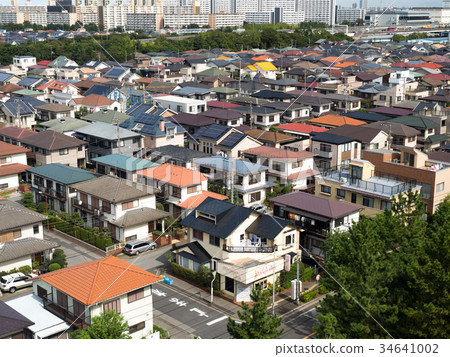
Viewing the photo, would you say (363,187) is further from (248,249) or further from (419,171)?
(248,249)

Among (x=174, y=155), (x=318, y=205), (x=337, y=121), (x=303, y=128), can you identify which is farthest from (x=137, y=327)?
(x=337, y=121)

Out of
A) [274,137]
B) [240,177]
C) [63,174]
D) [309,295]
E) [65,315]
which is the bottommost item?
[309,295]

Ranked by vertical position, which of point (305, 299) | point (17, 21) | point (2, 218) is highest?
point (17, 21)

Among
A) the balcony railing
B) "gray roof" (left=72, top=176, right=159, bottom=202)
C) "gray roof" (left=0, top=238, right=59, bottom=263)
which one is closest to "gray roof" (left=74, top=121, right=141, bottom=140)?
"gray roof" (left=72, top=176, right=159, bottom=202)

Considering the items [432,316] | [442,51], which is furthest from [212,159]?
[442,51]

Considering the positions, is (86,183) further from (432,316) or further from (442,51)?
(442,51)

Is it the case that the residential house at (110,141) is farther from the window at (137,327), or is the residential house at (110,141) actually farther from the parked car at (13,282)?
the window at (137,327)

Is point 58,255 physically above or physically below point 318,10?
below
